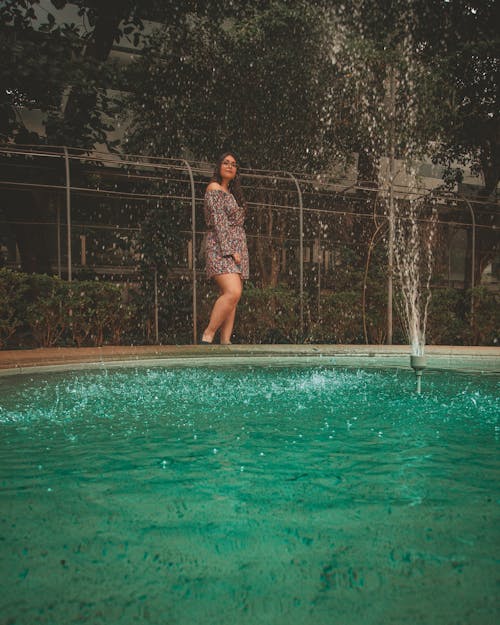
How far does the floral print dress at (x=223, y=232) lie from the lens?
8609 millimetres

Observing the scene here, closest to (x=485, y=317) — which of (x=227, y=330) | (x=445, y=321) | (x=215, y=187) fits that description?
(x=445, y=321)

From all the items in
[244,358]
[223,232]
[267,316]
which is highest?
[223,232]

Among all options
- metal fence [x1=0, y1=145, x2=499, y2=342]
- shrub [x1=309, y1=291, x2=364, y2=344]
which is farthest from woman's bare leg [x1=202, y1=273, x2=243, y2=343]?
shrub [x1=309, y1=291, x2=364, y2=344]

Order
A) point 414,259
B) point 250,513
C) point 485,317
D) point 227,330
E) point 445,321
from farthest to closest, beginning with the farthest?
point 414,259 → point 445,321 → point 485,317 → point 227,330 → point 250,513

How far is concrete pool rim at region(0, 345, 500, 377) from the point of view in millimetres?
7383

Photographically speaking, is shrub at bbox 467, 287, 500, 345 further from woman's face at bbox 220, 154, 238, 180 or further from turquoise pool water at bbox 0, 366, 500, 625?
turquoise pool water at bbox 0, 366, 500, 625

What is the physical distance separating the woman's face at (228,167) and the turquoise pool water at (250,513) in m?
4.53

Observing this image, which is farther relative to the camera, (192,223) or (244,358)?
(192,223)

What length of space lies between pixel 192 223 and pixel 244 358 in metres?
3.58

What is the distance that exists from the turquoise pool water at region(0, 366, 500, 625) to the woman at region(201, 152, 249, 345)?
3.81m

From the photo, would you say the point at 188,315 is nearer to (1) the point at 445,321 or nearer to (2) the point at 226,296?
(2) the point at 226,296

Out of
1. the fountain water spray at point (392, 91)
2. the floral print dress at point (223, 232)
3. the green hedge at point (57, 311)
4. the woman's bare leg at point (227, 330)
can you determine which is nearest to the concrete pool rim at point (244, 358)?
the woman's bare leg at point (227, 330)

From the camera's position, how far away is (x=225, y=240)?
8633mm

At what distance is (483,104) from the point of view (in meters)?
13.8
